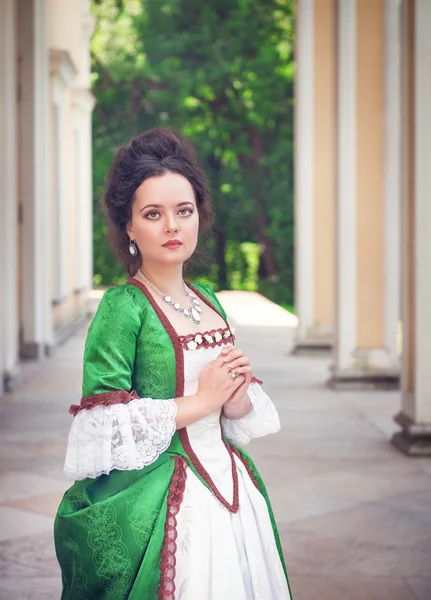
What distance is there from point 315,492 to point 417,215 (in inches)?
63.3

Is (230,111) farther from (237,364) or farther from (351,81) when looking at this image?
(237,364)

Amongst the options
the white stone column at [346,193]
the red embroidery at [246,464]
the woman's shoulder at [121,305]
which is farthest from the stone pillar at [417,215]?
the woman's shoulder at [121,305]

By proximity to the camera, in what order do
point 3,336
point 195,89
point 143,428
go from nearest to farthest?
point 143,428, point 3,336, point 195,89

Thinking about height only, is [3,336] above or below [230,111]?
below

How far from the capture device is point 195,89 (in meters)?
26.0

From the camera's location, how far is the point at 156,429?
6.17 feet

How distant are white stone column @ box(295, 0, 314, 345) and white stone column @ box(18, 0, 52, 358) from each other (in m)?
2.61

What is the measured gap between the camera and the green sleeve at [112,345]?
1867mm

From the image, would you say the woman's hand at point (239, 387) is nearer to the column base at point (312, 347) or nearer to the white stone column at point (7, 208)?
the white stone column at point (7, 208)

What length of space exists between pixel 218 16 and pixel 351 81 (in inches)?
758

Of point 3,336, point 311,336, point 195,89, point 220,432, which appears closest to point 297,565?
point 220,432

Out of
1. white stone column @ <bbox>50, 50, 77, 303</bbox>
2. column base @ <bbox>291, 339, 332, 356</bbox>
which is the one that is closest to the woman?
column base @ <bbox>291, 339, 332, 356</bbox>

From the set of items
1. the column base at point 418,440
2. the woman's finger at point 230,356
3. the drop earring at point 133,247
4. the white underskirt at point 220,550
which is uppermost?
the drop earring at point 133,247

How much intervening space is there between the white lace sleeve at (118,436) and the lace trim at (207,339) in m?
0.14
